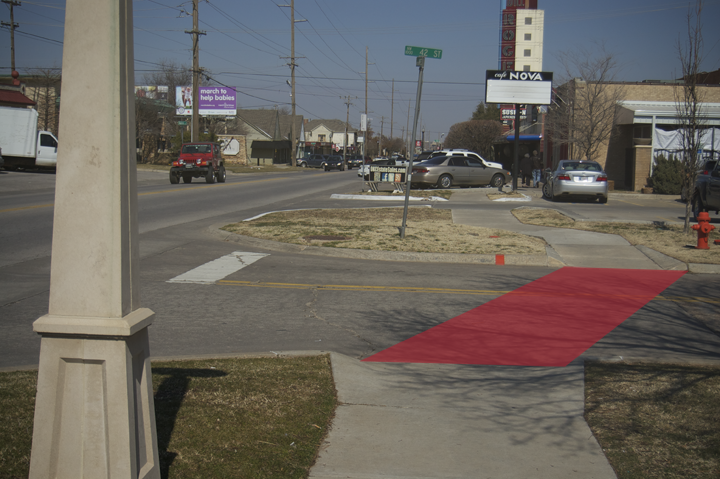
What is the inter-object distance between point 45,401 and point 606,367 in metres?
4.43

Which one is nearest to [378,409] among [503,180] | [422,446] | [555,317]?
Answer: [422,446]

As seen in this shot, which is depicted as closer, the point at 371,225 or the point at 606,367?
the point at 606,367

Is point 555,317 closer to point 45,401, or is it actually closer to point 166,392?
point 166,392

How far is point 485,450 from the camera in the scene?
12.2 feet

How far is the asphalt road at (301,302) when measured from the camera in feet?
20.3

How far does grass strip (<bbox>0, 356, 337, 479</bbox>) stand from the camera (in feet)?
10.9

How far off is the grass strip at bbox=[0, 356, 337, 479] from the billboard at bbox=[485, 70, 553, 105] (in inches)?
1136

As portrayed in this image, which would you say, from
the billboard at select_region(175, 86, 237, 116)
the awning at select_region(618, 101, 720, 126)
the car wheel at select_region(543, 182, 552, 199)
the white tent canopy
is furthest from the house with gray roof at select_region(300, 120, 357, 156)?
the car wheel at select_region(543, 182, 552, 199)

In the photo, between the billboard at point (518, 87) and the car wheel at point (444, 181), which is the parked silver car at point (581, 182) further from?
the billboard at point (518, 87)

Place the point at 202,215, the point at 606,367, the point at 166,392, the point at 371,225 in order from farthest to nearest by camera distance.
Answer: the point at 202,215 < the point at 371,225 < the point at 606,367 < the point at 166,392

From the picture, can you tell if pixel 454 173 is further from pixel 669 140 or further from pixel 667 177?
pixel 669 140

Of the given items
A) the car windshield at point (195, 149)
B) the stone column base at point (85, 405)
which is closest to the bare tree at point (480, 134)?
the car windshield at point (195, 149)

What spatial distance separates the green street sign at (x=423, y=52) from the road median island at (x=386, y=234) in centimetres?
357

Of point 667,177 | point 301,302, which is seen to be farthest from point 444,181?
point 301,302
